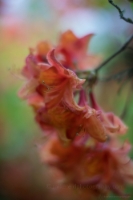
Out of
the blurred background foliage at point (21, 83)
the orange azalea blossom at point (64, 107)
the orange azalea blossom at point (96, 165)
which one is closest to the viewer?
the orange azalea blossom at point (64, 107)

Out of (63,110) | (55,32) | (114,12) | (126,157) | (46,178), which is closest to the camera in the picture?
(63,110)

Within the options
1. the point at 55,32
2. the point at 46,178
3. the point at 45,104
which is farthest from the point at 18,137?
the point at 45,104

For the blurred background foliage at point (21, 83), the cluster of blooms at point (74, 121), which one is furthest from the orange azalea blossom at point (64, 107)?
the blurred background foliage at point (21, 83)

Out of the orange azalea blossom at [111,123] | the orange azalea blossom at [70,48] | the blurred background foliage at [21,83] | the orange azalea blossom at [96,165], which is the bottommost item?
the blurred background foliage at [21,83]

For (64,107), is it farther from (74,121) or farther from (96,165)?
(96,165)

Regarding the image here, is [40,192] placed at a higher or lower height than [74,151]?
lower

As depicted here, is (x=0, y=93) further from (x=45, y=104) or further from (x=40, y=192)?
(x=45, y=104)

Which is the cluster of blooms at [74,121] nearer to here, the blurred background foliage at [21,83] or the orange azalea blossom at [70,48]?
the orange azalea blossom at [70,48]

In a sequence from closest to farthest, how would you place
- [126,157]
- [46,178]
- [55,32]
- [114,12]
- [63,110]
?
1. [63,110]
2. [126,157]
3. [114,12]
4. [46,178]
5. [55,32]

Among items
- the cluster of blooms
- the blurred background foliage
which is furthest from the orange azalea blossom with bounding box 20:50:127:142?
the blurred background foliage
